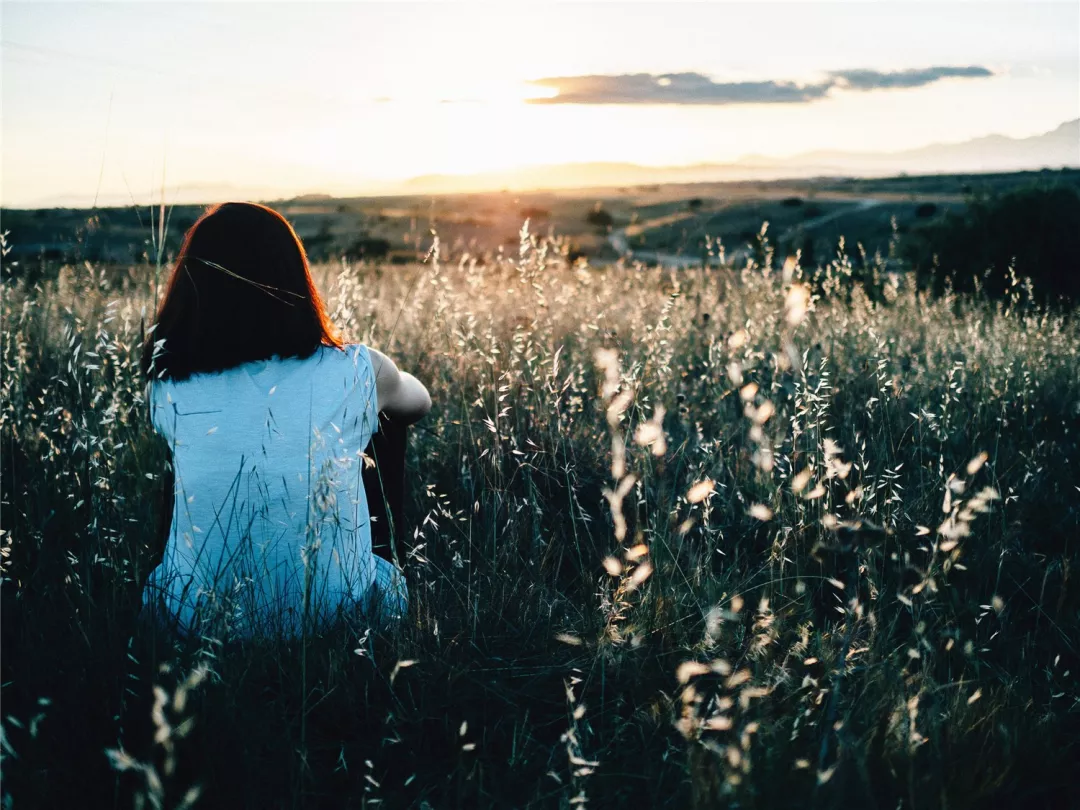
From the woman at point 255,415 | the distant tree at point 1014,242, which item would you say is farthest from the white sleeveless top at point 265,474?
the distant tree at point 1014,242

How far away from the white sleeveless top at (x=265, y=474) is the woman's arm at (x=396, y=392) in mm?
112

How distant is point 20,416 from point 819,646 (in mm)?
3037

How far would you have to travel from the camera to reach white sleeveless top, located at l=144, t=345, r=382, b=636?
6.35 feet

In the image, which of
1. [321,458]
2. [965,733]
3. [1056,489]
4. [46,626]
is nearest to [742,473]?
[1056,489]

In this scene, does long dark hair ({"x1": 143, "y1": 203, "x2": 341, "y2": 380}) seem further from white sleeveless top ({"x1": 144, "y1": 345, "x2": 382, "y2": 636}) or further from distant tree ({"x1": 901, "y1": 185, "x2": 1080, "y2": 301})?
distant tree ({"x1": 901, "y1": 185, "x2": 1080, "y2": 301})

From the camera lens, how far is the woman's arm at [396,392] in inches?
85.0

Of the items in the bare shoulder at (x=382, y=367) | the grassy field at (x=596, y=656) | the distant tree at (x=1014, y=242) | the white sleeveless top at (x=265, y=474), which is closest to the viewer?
the grassy field at (x=596, y=656)

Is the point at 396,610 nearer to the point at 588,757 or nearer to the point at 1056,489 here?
the point at 588,757

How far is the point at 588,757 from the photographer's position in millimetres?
1612

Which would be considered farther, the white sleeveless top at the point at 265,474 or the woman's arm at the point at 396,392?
the woman's arm at the point at 396,392

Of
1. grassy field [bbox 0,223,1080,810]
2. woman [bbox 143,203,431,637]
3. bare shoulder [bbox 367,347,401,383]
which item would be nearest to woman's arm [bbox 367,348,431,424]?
bare shoulder [bbox 367,347,401,383]

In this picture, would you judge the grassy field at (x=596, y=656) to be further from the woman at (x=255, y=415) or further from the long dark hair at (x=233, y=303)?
the long dark hair at (x=233, y=303)

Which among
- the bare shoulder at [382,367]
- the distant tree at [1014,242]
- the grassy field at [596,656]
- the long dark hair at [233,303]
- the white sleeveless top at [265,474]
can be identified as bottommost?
the grassy field at [596,656]

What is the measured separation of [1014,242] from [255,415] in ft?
32.4
